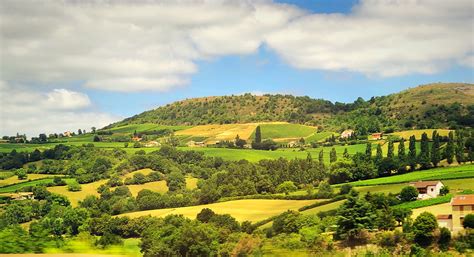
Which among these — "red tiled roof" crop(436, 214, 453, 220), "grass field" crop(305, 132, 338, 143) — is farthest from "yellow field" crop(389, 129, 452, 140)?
"red tiled roof" crop(436, 214, 453, 220)

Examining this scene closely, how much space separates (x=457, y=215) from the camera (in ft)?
129

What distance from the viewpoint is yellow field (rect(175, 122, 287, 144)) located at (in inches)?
5251

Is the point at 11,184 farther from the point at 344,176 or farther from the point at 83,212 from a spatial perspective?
the point at 344,176

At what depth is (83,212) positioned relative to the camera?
6341 cm

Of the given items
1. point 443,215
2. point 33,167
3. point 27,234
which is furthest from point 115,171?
point 27,234

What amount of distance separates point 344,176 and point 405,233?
107 ft

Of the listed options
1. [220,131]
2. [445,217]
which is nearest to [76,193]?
[445,217]

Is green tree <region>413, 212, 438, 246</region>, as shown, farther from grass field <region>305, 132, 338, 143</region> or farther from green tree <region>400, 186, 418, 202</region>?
grass field <region>305, 132, 338, 143</region>

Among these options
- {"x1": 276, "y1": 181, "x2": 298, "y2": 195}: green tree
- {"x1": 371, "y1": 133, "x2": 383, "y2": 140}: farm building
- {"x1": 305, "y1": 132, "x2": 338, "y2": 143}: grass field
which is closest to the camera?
{"x1": 276, "y1": 181, "x2": 298, "y2": 195}: green tree

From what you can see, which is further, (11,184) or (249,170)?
(11,184)

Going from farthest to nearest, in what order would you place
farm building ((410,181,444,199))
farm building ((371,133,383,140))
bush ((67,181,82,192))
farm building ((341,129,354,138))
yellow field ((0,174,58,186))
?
1. farm building ((341,129,354,138))
2. farm building ((371,133,383,140))
3. yellow field ((0,174,58,186))
4. bush ((67,181,82,192))
5. farm building ((410,181,444,199))

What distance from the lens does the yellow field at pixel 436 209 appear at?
43375 millimetres

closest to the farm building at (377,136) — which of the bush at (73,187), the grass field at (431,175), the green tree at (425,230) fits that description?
the grass field at (431,175)

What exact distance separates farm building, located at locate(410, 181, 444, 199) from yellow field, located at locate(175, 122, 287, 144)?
80.2 meters
